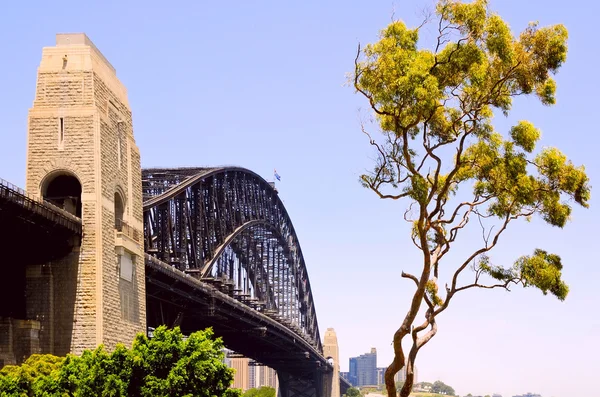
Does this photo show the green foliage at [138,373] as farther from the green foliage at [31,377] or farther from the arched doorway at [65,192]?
the arched doorway at [65,192]

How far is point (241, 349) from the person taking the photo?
129 m

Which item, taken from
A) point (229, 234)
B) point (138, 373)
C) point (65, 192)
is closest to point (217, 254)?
point (229, 234)

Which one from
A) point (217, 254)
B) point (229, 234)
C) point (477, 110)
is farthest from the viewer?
point (229, 234)

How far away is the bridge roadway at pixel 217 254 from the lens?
44.0 m

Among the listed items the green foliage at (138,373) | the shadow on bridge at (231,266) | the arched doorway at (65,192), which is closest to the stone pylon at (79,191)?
the arched doorway at (65,192)

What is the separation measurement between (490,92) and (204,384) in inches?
604

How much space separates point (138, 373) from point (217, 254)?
6113cm

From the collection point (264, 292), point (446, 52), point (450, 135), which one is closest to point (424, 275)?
point (450, 135)

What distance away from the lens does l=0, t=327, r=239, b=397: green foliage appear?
38625 mm

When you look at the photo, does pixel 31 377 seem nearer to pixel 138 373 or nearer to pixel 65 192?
pixel 138 373

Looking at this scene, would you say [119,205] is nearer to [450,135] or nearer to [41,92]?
[41,92]

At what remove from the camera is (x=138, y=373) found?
39.6 metres

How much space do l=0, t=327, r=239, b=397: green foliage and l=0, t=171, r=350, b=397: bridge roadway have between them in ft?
15.1

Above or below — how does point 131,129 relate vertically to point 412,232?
above
